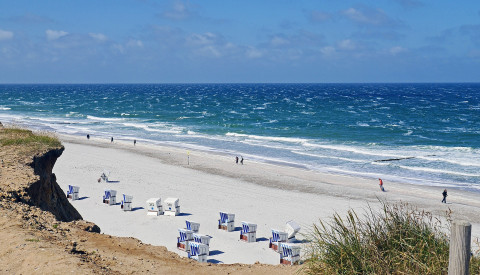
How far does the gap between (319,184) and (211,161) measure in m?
12.2

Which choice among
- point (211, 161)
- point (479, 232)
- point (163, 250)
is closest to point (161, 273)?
point (163, 250)

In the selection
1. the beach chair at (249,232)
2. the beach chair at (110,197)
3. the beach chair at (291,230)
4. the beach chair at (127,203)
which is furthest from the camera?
the beach chair at (110,197)

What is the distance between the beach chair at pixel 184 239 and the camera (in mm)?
19922

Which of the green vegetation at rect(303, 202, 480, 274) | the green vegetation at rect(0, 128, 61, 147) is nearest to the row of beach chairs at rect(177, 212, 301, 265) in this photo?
the green vegetation at rect(0, 128, 61, 147)

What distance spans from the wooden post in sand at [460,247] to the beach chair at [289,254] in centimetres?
1256

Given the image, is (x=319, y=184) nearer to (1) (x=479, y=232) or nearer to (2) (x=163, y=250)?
(1) (x=479, y=232)

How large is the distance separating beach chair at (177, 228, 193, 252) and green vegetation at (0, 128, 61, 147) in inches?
229

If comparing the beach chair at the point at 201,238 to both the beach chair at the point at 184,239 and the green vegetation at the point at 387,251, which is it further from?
the green vegetation at the point at 387,251

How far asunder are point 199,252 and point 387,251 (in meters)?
11.3

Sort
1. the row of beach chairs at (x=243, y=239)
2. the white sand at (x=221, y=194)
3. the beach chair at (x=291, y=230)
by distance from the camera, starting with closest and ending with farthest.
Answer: the row of beach chairs at (x=243, y=239) → the beach chair at (x=291, y=230) → the white sand at (x=221, y=194)

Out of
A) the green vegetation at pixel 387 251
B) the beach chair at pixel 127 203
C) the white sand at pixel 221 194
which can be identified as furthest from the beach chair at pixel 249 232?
the green vegetation at pixel 387 251

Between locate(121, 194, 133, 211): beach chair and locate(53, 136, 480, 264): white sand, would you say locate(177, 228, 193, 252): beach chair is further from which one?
locate(121, 194, 133, 211): beach chair

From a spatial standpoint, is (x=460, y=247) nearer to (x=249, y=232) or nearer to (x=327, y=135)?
(x=249, y=232)

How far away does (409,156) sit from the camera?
47.2 metres
